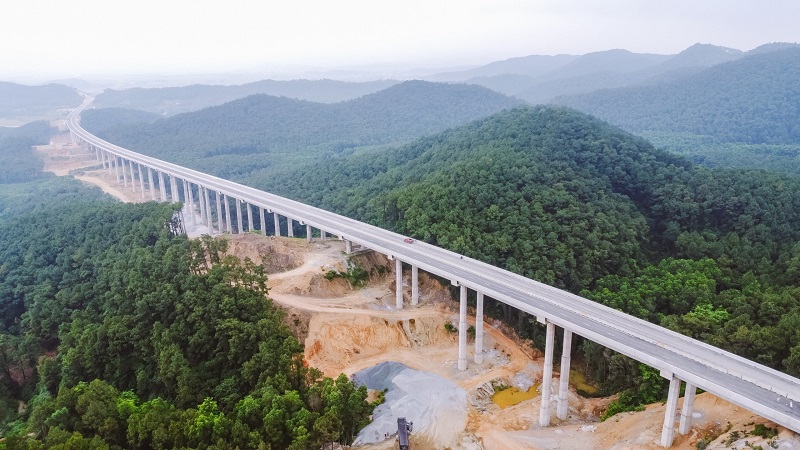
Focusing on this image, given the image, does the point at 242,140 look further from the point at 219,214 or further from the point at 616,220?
the point at 616,220

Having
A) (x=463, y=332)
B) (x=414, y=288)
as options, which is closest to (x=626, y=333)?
(x=463, y=332)

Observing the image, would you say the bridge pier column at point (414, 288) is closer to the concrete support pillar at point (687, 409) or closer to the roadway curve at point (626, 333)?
the roadway curve at point (626, 333)

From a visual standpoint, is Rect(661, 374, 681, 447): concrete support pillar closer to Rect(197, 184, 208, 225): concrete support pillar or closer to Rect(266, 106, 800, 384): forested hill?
Rect(266, 106, 800, 384): forested hill

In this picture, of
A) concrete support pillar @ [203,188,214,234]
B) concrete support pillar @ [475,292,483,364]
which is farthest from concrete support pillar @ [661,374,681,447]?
concrete support pillar @ [203,188,214,234]

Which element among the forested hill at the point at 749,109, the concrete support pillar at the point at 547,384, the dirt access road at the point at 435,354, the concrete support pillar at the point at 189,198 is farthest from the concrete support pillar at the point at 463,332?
the forested hill at the point at 749,109

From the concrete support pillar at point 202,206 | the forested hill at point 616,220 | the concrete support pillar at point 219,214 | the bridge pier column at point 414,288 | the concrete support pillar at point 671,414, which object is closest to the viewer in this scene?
the concrete support pillar at point 671,414
